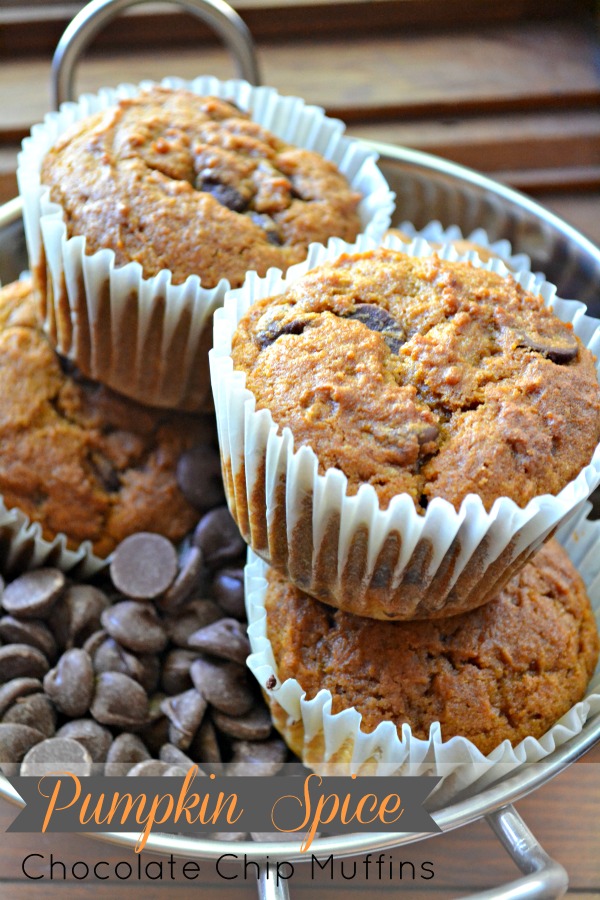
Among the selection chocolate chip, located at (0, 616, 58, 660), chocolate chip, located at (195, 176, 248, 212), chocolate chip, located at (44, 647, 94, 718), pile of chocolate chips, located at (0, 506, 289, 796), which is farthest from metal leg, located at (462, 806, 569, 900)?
chocolate chip, located at (195, 176, 248, 212)

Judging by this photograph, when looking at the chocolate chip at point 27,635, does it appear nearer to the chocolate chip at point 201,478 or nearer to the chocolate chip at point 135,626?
the chocolate chip at point 135,626

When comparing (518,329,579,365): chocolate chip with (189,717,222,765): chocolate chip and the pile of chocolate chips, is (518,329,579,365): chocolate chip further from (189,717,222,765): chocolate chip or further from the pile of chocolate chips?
(189,717,222,765): chocolate chip

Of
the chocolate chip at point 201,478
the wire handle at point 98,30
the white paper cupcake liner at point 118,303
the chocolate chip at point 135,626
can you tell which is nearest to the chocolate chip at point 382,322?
the white paper cupcake liner at point 118,303

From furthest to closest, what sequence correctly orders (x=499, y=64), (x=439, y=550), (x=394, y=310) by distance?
(x=499, y=64) → (x=394, y=310) → (x=439, y=550)

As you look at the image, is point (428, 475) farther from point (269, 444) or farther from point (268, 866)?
point (268, 866)

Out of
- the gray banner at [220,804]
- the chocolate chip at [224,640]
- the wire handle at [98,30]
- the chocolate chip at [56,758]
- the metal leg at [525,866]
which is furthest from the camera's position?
the wire handle at [98,30]

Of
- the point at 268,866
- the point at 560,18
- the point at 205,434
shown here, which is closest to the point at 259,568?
the point at 205,434
